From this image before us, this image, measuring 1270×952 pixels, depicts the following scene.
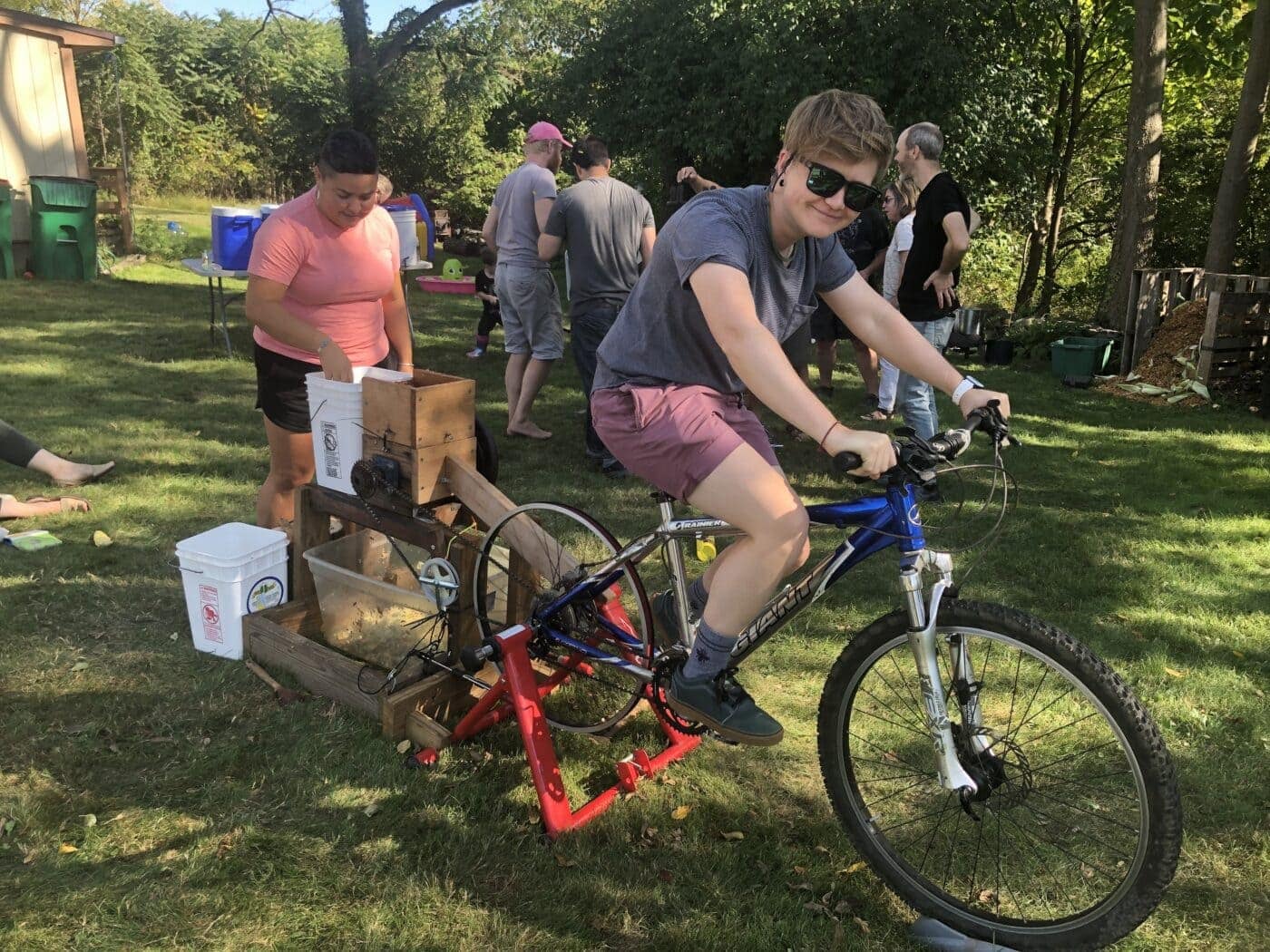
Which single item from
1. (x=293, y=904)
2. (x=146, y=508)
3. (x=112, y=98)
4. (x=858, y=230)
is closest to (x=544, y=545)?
(x=293, y=904)

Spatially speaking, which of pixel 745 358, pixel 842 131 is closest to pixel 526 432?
pixel 745 358

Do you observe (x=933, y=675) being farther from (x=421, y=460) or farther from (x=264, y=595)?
(x=264, y=595)

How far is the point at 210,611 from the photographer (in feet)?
11.9

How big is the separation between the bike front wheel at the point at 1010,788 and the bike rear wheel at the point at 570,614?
28.8 inches

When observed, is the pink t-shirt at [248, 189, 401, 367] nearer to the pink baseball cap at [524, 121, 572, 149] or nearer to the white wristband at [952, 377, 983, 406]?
the white wristband at [952, 377, 983, 406]

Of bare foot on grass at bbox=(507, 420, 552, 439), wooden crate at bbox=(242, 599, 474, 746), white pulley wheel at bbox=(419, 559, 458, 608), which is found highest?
white pulley wheel at bbox=(419, 559, 458, 608)

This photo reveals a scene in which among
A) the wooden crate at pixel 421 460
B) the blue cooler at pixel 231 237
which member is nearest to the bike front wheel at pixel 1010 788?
the wooden crate at pixel 421 460

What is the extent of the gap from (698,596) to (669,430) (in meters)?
0.66

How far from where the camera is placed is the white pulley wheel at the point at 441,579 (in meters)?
3.20

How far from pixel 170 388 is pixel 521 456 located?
3296 mm

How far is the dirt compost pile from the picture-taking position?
8836mm

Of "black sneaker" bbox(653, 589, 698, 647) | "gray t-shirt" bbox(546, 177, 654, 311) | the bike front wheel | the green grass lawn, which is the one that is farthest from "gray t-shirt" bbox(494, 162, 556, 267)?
the bike front wheel

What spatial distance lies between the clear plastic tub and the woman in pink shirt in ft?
2.02

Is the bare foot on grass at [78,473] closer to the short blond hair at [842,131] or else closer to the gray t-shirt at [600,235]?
the gray t-shirt at [600,235]
